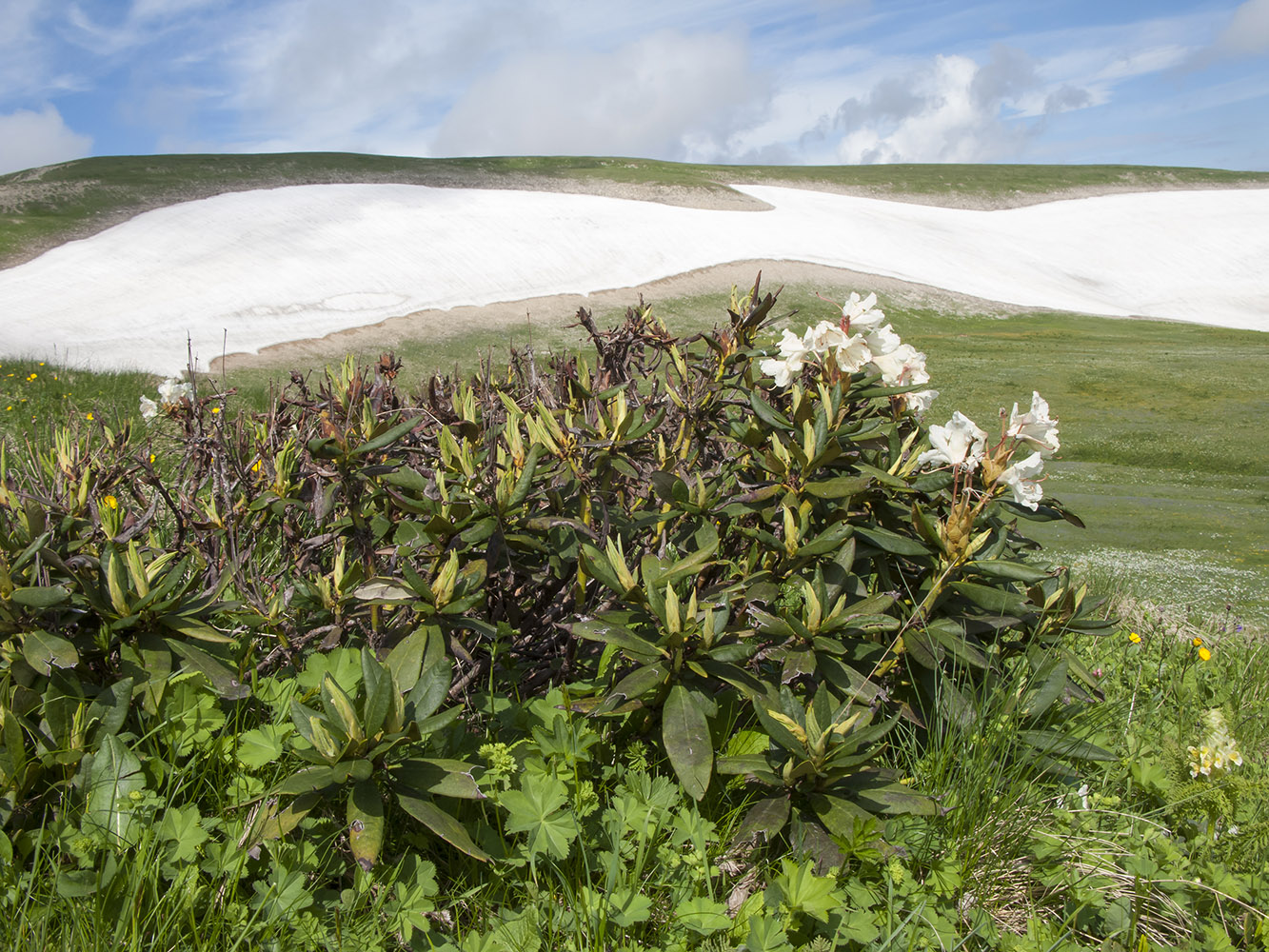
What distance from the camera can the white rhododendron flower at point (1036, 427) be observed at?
1.56 m

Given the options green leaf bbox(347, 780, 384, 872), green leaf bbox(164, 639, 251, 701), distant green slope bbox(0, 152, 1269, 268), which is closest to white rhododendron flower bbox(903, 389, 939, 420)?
green leaf bbox(347, 780, 384, 872)

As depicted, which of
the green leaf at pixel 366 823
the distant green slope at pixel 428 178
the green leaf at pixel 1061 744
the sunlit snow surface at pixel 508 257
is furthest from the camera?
the distant green slope at pixel 428 178

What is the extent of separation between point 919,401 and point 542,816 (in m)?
1.41

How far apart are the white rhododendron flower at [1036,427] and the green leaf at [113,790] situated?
1779mm

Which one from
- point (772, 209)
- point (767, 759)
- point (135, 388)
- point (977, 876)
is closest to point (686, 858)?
point (767, 759)

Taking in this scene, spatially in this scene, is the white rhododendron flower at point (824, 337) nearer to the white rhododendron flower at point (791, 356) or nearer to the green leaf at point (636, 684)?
the white rhododendron flower at point (791, 356)

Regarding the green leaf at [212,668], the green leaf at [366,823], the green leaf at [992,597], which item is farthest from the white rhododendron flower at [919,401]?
the green leaf at [212,668]

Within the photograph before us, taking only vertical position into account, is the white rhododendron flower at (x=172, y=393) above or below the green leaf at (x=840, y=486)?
above

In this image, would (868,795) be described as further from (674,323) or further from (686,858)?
(674,323)

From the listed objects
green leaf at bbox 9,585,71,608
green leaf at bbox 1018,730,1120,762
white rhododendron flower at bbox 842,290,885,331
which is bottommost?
green leaf at bbox 1018,730,1120,762

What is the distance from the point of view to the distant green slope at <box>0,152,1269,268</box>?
42.1 ft

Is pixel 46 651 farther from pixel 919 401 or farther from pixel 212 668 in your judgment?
pixel 919 401

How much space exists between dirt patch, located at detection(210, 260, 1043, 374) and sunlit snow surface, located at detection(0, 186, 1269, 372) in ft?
1.51

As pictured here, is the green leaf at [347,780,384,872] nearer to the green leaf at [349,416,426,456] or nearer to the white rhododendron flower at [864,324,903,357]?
the green leaf at [349,416,426,456]
